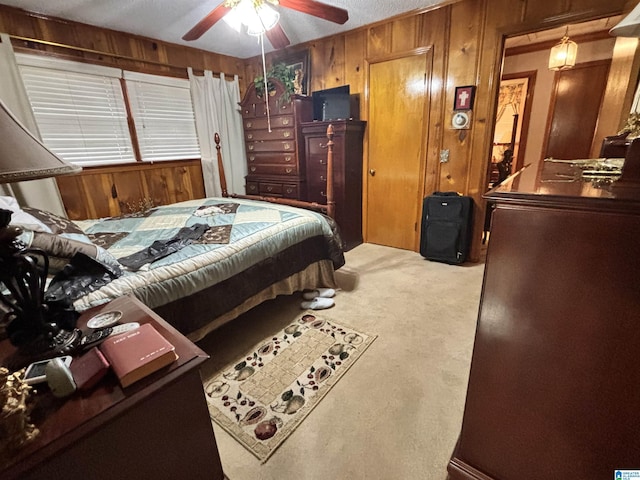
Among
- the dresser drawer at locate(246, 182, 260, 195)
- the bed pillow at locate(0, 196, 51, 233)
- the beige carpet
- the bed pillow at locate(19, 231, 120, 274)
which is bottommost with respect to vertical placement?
the beige carpet

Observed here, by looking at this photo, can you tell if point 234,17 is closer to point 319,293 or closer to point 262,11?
point 262,11

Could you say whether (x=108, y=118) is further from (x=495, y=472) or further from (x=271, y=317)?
(x=495, y=472)

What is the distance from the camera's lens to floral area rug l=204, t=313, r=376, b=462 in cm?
136

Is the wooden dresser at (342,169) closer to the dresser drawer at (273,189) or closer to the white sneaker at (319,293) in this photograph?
the dresser drawer at (273,189)

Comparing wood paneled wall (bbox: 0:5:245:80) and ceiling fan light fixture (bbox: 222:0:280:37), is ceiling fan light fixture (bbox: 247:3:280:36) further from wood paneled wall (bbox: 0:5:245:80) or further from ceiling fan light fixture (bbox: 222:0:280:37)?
wood paneled wall (bbox: 0:5:245:80)

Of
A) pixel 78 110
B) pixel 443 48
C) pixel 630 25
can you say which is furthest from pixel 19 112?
pixel 630 25

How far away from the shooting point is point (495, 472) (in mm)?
1010

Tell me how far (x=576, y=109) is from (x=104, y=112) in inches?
239

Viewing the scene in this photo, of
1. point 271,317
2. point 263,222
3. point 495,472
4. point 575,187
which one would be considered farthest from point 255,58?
point 495,472

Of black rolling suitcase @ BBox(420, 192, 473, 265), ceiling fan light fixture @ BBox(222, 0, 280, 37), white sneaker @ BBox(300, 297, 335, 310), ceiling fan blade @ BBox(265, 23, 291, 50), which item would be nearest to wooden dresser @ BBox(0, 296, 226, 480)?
white sneaker @ BBox(300, 297, 335, 310)

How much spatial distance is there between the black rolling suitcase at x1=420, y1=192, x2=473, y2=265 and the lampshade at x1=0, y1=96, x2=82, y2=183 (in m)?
2.91

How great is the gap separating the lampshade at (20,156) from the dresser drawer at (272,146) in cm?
309

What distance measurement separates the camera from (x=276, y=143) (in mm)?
3820

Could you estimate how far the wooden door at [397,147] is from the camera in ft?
10.1
